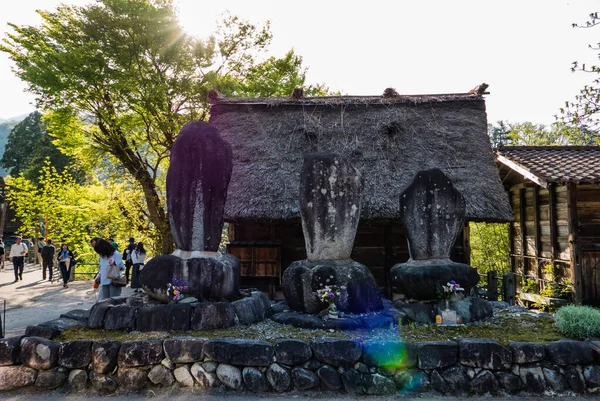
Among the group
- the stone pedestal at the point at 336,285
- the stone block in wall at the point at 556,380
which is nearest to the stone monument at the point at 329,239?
the stone pedestal at the point at 336,285

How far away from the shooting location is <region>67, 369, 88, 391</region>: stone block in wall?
459 cm

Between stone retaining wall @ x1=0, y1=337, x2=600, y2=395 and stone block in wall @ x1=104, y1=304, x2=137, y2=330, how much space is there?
0.73m

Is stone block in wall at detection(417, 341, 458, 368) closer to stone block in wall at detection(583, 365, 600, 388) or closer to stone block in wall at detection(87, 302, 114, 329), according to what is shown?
stone block in wall at detection(583, 365, 600, 388)

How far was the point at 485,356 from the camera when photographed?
14.7ft

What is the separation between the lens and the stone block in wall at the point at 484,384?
174 inches

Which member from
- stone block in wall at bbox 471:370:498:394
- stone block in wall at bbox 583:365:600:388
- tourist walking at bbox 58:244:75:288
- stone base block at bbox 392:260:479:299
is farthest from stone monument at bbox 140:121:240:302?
tourist walking at bbox 58:244:75:288

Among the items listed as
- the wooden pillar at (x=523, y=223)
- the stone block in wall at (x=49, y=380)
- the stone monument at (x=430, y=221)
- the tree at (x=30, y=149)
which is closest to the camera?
the stone block in wall at (x=49, y=380)

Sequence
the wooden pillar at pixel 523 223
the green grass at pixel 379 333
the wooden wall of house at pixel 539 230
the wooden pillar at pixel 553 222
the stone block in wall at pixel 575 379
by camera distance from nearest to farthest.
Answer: the stone block in wall at pixel 575 379, the green grass at pixel 379 333, the wooden wall of house at pixel 539 230, the wooden pillar at pixel 553 222, the wooden pillar at pixel 523 223

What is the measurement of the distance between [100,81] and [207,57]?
13.0 ft

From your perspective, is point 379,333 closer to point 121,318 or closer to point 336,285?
point 336,285

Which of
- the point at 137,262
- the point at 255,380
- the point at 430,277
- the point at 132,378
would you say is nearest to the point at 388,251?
the point at 430,277

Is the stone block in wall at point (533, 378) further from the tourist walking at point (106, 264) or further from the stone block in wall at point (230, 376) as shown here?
the tourist walking at point (106, 264)

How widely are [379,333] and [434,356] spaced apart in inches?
33.8

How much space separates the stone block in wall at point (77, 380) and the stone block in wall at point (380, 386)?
11.4 ft
